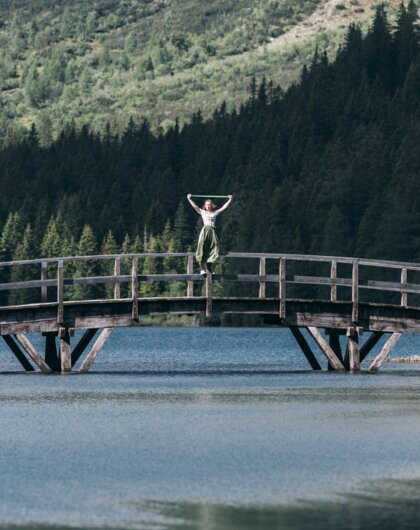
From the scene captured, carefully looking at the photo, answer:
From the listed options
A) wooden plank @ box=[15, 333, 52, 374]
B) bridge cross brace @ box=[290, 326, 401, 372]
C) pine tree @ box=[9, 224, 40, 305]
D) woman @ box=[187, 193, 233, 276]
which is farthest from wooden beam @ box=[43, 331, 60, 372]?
pine tree @ box=[9, 224, 40, 305]

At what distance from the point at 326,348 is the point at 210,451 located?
1925 cm

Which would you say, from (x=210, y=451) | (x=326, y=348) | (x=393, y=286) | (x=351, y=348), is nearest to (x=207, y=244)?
(x=326, y=348)

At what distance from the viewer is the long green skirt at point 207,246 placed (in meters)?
47.0

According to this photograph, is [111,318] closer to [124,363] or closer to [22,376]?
[22,376]

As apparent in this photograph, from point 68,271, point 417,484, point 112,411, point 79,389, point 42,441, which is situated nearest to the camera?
point 417,484

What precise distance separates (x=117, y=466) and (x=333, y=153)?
498 feet

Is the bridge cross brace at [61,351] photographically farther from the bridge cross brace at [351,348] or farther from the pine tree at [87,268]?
the pine tree at [87,268]

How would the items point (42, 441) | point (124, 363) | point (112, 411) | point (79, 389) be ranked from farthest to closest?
point (124, 363) → point (79, 389) → point (112, 411) → point (42, 441)

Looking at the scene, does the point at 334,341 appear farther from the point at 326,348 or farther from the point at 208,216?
the point at 208,216

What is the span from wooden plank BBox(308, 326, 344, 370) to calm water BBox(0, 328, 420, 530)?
763mm

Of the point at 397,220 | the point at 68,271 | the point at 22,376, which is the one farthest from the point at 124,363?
the point at 68,271

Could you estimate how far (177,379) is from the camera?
1891 inches

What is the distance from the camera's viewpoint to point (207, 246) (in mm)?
47156

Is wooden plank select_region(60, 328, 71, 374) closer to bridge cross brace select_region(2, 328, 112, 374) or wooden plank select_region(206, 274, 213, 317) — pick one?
bridge cross brace select_region(2, 328, 112, 374)
